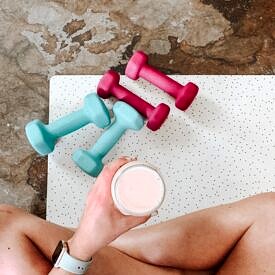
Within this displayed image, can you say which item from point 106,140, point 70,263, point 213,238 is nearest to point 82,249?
point 70,263

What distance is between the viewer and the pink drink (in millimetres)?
662

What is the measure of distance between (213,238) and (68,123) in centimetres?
42

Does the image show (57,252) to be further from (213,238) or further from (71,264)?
(213,238)

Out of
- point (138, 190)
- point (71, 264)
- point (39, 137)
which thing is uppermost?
point (138, 190)

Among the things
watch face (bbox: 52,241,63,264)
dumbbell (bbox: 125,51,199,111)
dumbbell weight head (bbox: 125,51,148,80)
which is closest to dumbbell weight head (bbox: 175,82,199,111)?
dumbbell (bbox: 125,51,199,111)

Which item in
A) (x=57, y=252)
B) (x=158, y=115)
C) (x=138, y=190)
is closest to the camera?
(x=138, y=190)

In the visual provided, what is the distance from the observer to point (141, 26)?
126 centimetres

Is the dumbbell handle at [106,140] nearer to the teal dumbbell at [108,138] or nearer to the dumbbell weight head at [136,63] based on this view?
the teal dumbbell at [108,138]

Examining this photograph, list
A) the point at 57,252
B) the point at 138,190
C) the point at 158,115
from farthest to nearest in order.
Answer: the point at 158,115 → the point at 57,252 → the point at 138,190

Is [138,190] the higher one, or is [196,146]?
[138,190]

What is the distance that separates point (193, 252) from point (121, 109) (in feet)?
1.20

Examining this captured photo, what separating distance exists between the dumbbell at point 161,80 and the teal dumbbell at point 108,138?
0.08m

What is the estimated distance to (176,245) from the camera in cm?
90

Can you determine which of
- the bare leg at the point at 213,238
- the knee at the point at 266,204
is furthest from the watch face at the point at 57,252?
the knee at the point at 266,204
